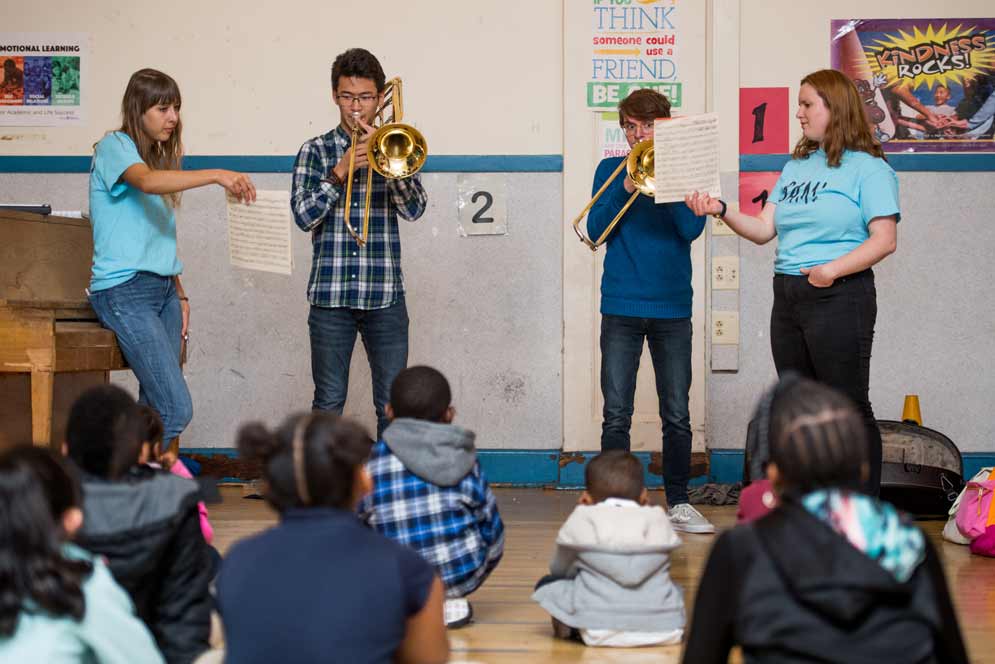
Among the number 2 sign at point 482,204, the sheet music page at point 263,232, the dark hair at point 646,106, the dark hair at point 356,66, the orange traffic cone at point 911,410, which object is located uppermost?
the dark hair at point 356,66

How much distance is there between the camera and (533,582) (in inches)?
138

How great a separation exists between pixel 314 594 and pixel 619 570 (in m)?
1.24

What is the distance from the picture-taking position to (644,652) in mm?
2770

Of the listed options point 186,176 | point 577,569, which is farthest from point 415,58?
point 577,569

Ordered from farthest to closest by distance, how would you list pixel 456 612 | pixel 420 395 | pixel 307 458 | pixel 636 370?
pixel 636 370, pixel 456 612, pixel 420 395, pixel 307 458

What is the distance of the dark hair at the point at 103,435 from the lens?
217cm

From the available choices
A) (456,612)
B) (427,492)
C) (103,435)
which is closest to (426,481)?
(427,492)

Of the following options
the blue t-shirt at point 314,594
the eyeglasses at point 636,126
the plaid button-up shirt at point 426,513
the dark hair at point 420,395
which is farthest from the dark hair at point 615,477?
the eyeglasses at point 636,126

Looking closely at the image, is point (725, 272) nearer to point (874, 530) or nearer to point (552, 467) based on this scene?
point (552, 467)

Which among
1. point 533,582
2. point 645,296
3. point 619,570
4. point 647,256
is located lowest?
point 533,582

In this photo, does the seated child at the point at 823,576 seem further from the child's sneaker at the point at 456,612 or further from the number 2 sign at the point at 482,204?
the number 2 sign at the point at 482,204

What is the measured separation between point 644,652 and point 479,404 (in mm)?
2780

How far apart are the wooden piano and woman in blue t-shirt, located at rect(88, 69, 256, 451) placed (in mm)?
110

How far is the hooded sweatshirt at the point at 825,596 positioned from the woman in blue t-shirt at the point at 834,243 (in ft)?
5.91
